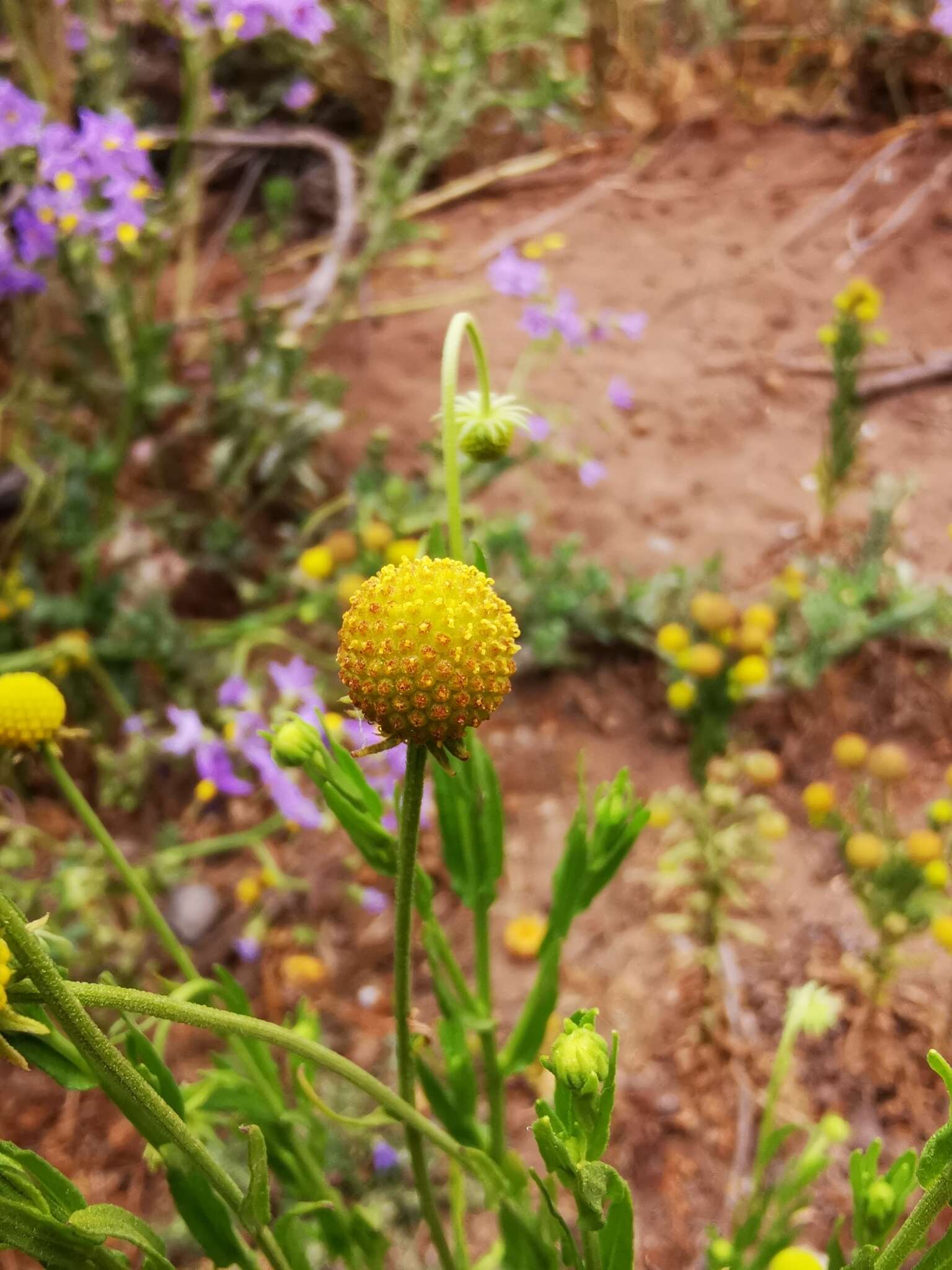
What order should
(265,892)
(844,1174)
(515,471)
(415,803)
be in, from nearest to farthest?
(415,803) → (844,1174) → (265,892) → (515,471)

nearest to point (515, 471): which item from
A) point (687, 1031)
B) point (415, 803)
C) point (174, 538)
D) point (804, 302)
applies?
point (174, 538)

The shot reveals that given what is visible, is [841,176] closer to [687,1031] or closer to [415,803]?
[687,1031]

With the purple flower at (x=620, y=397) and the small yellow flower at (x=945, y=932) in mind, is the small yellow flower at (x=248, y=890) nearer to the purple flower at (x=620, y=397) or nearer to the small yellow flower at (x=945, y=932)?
the small yellow flower at (x=945, y=932)

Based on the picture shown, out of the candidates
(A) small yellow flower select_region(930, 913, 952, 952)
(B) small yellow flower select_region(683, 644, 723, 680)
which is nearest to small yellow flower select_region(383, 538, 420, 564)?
(B) small yellow flower select_region(683, 644, 723, 680)

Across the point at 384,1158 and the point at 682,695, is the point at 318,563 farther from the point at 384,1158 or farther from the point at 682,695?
the point at 384,1158

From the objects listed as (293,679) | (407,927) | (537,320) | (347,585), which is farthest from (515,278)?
(407,927)

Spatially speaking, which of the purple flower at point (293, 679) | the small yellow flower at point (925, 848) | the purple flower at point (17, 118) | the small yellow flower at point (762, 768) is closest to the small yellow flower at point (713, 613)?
the small yellow flower at point (762, 768)
